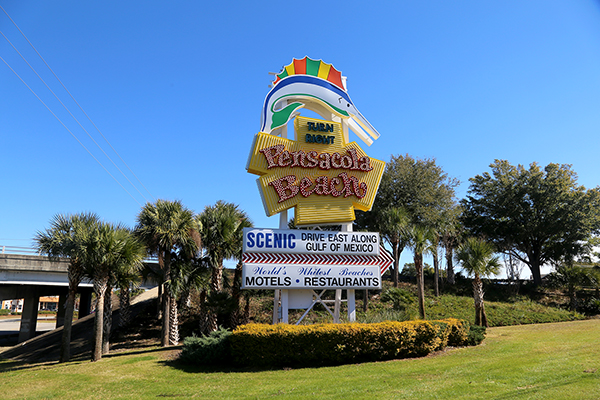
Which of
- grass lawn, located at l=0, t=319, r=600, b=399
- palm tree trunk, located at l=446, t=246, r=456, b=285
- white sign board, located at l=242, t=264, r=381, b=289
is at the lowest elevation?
grass lawn, located at l=0, t=319, r=600, b=399

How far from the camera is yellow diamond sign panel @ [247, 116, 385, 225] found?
16.4 metres

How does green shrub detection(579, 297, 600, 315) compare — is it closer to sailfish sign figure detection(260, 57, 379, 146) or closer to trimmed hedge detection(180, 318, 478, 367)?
trimmed hedge detection(180, 318, 478, 367)

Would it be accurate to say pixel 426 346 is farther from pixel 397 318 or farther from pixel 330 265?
pixel 330 265

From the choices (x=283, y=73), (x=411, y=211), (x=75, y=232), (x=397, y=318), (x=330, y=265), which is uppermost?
(x=283, y=73)

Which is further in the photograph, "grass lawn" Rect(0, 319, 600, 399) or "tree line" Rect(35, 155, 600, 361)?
"tree line" Rect(35, 155, 600, 361)

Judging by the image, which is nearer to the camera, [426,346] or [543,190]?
[426,346]

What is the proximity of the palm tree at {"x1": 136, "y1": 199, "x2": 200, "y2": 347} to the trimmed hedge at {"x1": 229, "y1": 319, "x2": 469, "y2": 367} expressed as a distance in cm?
757

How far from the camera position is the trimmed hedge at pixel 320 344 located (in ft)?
43.0

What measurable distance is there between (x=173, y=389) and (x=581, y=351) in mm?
12839

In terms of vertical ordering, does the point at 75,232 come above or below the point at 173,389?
above

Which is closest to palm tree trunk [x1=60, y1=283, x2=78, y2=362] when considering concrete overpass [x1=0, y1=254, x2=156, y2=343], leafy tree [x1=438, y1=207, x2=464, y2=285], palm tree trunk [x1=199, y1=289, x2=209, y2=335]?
palm tree trunk [x1=199, y1=289, x2=209, y2=335]

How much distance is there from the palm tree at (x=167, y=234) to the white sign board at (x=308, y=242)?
551 cm

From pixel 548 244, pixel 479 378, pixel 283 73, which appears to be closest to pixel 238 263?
pixel 283 73

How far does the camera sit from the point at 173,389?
10.5 meters
